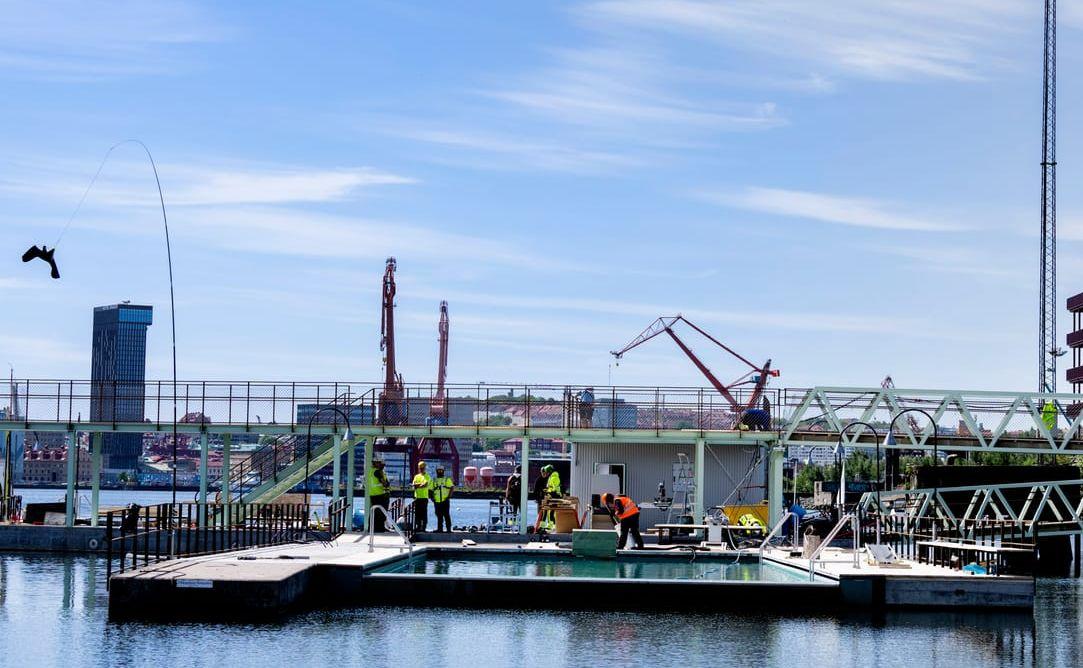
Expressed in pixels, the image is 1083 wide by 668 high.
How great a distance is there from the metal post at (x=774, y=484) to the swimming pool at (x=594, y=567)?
734 centimetres

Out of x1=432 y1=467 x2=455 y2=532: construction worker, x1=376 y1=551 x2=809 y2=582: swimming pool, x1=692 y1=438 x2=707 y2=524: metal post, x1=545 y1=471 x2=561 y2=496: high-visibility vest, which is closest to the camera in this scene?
x1=376 y1=551 x2=809 y2=582: swimming pool

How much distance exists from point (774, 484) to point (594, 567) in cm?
1292

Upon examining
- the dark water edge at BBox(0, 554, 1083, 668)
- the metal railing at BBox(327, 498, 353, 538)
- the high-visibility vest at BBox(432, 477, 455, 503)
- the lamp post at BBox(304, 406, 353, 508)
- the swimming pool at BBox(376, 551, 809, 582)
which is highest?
the lamp post at BBox(304, 406, 353, 508)

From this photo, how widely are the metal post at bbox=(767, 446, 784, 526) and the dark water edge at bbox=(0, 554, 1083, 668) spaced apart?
16.3m

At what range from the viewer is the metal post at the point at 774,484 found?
5134 cm

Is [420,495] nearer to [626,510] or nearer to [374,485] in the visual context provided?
[374,485]

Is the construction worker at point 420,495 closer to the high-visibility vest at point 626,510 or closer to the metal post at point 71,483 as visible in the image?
the high-visibility vest at point 626,510

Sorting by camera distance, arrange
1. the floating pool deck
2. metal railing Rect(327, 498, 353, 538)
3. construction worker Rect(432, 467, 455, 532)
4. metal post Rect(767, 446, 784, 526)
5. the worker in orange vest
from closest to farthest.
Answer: the floating pool deck < the worker in orange vest < metal railing Rect(327, 498, 353, 538) < construction worker Rect(432, 467, 455, 532) < metal post Rect(767, 446, 784, 526)

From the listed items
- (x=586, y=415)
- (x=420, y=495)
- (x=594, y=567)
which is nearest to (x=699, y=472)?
(x=586, y=415)

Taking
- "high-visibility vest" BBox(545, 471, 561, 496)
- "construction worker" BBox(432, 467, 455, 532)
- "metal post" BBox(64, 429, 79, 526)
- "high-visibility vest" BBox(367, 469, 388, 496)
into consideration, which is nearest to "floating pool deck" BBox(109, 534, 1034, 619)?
"high-visibility vest" BBox(367, 469, 388, 496)

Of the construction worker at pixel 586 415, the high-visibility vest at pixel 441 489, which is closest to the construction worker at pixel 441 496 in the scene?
the high-visibility vest at pixel 441 489

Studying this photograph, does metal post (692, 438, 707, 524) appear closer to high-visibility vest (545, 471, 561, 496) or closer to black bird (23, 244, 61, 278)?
high-visibility vest (545, 471, 561, 496)

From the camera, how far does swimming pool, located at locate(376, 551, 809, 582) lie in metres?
37.9

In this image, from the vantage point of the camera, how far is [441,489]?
49125mm
